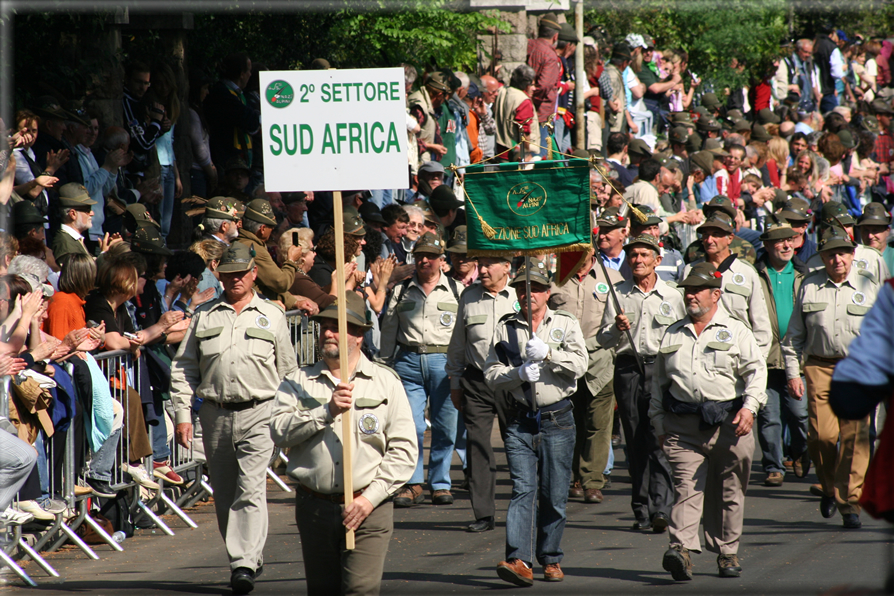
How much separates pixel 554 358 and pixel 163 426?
142 inches

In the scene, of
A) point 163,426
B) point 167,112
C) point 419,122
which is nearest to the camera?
point 163,426

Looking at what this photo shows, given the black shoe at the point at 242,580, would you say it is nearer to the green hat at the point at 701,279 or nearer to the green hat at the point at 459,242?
the green hat at the point at 701,279

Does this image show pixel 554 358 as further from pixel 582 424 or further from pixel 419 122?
pixel 419 122

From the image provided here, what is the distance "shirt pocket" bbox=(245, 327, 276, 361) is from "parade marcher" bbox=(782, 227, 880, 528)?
4.43 meters

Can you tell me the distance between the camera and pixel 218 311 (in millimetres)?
8500

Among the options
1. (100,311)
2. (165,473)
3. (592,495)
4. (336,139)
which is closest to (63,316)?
(100,311)

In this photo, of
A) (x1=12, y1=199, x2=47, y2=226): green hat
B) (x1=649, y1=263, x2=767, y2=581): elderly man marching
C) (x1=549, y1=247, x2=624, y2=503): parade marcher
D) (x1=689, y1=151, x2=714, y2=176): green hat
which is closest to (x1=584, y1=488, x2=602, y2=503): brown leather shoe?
(x1=549, y1=247, x2=624, y2=503): parade marcher

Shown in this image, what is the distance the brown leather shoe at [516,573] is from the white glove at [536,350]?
132 centimetres

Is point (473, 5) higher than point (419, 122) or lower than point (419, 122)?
higher

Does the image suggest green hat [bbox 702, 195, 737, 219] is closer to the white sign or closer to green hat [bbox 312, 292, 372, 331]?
the white sign

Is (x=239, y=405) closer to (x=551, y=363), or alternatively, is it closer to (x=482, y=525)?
(x=551, y=363)

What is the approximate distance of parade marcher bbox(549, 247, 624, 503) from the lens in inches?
424

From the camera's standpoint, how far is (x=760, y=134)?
77.5ft

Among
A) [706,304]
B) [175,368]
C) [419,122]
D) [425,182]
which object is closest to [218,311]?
[175,368]
